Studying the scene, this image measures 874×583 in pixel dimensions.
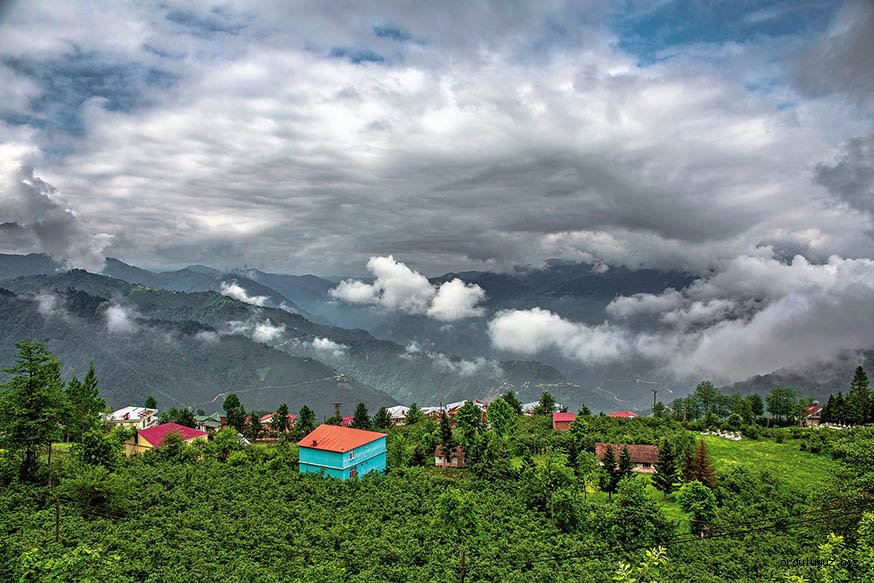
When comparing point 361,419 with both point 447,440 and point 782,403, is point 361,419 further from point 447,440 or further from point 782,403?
point 782,403

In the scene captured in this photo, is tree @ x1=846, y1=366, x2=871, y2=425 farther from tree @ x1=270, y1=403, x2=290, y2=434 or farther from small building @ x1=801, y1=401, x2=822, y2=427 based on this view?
tree @ x1=270, y1=403, x2=290, y2=434

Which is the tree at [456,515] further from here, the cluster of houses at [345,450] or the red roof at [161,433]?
the red roof at [161,433]

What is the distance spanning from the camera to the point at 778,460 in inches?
1981

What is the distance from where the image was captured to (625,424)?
2657 inches

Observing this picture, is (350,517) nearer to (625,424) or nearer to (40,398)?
(40,398)

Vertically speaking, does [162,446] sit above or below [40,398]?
below

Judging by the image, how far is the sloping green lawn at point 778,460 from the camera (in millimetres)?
44128

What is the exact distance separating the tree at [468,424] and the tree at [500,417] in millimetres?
7293

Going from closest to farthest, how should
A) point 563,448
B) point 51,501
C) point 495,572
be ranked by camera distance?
point 495,572 < point 51,501 < point 563,448

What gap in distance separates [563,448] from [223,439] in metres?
36.2

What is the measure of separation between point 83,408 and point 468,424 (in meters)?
45.8

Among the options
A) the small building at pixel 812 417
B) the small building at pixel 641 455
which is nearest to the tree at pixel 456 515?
the small building at pixel 641 455

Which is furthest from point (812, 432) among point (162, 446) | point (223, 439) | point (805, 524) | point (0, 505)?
point (0, 505)

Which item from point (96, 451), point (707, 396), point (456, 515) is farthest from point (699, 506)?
point (707, 396)
